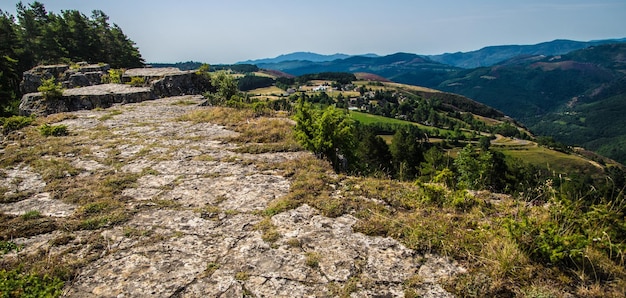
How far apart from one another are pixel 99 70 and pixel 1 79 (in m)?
11.5

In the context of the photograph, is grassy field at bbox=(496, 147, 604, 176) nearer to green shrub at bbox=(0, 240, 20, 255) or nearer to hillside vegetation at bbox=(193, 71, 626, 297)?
hillside vegetation at bbox=(193, 71, 626, 297)

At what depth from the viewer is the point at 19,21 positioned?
40719mm

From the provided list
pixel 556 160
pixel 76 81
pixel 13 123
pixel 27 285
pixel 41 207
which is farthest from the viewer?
pixel 556 160

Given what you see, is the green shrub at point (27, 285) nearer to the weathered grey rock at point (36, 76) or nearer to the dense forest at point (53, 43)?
the weathered grey rock at point (36, 76)

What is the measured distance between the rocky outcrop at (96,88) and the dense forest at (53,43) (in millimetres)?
6249

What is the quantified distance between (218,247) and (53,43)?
4584cm

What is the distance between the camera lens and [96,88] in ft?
64.5

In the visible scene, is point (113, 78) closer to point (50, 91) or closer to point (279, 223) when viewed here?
point (50, 91)

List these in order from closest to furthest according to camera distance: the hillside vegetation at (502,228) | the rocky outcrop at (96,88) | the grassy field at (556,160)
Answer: the hillside vegetation at (502,228) < the rocky outcrop at (96,88) < the grassy field at (556,160)

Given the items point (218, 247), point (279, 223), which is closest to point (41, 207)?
point (218, 247)

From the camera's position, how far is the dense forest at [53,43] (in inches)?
1390

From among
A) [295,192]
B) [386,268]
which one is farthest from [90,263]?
[386,268]

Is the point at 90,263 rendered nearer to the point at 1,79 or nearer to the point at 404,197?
the point at 404,197

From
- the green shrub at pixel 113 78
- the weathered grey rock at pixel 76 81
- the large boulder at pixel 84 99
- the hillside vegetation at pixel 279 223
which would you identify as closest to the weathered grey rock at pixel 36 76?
the weathered grey rock at pixel 76 81
